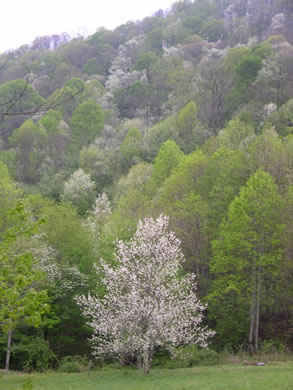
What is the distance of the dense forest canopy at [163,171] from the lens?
2689cm

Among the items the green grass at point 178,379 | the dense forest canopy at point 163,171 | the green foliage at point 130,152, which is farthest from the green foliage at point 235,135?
the green grass at point 178,379

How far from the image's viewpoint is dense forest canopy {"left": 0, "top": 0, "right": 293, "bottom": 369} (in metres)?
26.9

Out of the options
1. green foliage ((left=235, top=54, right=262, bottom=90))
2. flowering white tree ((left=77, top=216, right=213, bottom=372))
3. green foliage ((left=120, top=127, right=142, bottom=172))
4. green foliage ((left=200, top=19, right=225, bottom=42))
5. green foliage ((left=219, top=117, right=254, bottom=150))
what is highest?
green foliage ((left=200, top=19, right=225, bottom=42))

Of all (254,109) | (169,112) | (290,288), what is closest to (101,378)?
(290,288)

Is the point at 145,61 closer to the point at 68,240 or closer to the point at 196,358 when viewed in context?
A: the point at 68,240

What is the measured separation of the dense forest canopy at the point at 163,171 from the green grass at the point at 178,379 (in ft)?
12.4

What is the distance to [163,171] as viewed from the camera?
4338 centimetres

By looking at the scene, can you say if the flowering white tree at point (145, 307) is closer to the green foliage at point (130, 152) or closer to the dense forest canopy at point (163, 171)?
the dense forest canopy at point (163, 171)

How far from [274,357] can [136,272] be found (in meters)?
10.2

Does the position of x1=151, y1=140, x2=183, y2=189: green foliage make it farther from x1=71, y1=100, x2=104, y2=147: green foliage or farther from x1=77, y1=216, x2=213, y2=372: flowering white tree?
x1=71, y1=100, x2=104, y2=147: green foliage

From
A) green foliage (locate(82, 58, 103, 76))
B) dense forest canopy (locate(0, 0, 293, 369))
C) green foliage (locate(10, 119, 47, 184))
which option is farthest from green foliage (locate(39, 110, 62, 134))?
green foliage (locate(82, 58, 103, 76))

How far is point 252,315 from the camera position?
88.2 feet

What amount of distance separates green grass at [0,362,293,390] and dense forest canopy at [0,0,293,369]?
12.4 feet

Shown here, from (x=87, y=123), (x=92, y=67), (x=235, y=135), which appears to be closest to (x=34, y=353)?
(x=235, y=135)
